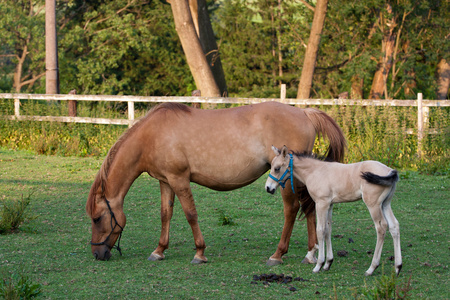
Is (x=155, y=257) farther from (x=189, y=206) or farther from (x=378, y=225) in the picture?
(x=378, y=225)

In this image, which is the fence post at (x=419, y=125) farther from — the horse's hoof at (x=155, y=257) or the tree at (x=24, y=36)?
the tree at (x=24, y=36)

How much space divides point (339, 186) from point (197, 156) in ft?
5.45

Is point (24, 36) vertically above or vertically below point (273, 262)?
above

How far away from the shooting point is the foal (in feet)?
17.0

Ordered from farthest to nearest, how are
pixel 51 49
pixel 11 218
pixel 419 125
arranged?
pixel 51 49 → pixel 419 125 → pixel 11 218

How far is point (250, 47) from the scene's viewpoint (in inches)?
1121

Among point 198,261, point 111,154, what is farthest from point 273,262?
point 111,154

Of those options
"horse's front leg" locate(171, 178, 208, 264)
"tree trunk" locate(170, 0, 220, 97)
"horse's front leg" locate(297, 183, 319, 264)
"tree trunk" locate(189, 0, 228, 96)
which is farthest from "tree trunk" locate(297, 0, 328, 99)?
"horse's front leg" locate(171, 178, 208, 264)

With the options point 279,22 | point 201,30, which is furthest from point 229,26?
point 201,30

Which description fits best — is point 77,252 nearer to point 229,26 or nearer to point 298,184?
point 298,184

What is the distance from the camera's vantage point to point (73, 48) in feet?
94.0

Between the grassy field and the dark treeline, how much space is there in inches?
498

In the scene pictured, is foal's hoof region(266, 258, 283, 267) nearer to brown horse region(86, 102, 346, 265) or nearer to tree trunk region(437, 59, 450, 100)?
brown horse region(86, 102, 346, 265)

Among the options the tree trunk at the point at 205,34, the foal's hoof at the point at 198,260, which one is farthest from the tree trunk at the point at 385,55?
the foal's hoof at the point at 198,260
